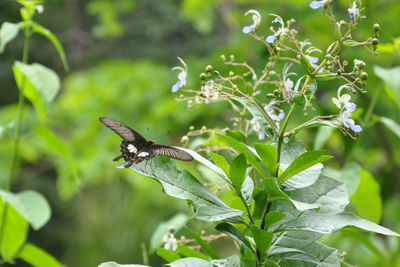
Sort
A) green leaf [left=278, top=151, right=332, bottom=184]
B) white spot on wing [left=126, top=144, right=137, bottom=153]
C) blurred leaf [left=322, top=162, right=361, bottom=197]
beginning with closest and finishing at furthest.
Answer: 1. green leaf [left=278, top=151, right=332, bottom=184]
2. white spot on wing [left=126, top=144, right=137, bottom=153]
3. blurred leaf [left=322, top=162, right=361, bottom=197]

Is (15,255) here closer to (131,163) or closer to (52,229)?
(131,163)

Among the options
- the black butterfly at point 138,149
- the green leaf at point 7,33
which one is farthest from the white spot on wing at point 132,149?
the green leaf at point 7,33

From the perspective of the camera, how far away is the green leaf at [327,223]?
0.46 metres

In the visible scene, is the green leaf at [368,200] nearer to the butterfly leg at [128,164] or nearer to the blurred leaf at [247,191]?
the blurred leaf at [247,191]

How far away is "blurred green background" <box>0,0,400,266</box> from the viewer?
5.36 feet

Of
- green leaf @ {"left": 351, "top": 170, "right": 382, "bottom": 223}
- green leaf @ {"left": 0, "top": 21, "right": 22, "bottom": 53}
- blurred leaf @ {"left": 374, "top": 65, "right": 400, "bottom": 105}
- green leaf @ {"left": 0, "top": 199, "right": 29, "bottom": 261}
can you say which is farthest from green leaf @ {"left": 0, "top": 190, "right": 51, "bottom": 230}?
blurred leaf @ {"left": 374, "top": 65, "right": 400, "bottom": 105}

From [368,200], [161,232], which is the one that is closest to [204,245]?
[161,232]

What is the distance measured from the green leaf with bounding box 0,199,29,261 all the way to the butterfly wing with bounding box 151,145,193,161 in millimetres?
545

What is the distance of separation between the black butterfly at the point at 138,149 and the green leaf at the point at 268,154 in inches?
3.1

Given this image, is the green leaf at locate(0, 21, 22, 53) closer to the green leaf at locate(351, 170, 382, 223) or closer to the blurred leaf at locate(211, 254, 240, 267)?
the blurred leaf at locate(211, 254, 240, 267)

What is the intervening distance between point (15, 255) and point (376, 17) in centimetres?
151

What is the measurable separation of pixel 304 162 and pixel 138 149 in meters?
0.21

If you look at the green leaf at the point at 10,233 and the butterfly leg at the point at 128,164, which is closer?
the butterfly leg at the point at 128,164

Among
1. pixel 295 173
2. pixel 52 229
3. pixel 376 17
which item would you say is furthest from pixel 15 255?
pixel 52 229
